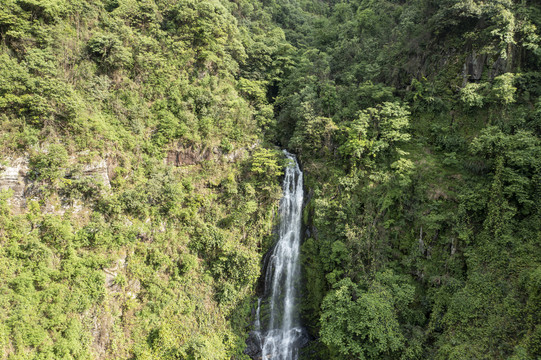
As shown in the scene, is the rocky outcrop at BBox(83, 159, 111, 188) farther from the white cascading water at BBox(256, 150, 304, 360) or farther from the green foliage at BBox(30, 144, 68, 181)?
the white cascading water at BBox(256, 150, 304, 360)

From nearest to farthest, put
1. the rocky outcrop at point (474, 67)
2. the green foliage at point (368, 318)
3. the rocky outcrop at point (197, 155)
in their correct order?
the green foliage at point (368, 318)
the rocky outcrop at point (474, 67)
the rocky outcrop at point (197, 155)

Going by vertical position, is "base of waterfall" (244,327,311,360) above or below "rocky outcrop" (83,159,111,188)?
below

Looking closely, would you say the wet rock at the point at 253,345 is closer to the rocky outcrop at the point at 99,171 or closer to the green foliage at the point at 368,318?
the green foliage at the point at 368,318

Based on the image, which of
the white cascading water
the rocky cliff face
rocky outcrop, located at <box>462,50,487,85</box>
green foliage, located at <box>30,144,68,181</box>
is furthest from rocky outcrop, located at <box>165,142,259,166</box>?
rocky outcrop, located at <box>462,50,487,85</box>

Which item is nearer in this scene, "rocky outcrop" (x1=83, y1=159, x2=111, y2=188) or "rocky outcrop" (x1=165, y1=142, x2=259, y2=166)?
"rocky outcrop" (x1=83, y1=159, x2=111, y2=188)

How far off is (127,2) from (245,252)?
1875 cm

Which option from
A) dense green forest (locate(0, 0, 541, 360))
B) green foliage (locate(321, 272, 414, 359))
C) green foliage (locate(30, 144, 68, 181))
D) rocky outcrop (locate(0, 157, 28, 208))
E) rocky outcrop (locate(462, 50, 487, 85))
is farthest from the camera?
rocky outcrop (locate(462, 50, 487, 85))

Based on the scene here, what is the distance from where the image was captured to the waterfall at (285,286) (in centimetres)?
1686

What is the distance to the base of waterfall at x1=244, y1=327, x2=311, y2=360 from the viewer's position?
1659 cm

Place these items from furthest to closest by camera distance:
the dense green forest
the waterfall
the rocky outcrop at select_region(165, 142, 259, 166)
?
the rocky outcrop at select_region(165, 142, 259, 166), the waterfall, the dense green forest

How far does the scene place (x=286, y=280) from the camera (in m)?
18.1

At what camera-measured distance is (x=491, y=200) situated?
12414 millimetres

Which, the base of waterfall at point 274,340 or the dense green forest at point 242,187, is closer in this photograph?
the dense green forest at point 242,187

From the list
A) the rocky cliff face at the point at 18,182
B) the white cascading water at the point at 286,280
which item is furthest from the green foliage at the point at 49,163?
the white cascading water at the point at 286,280
